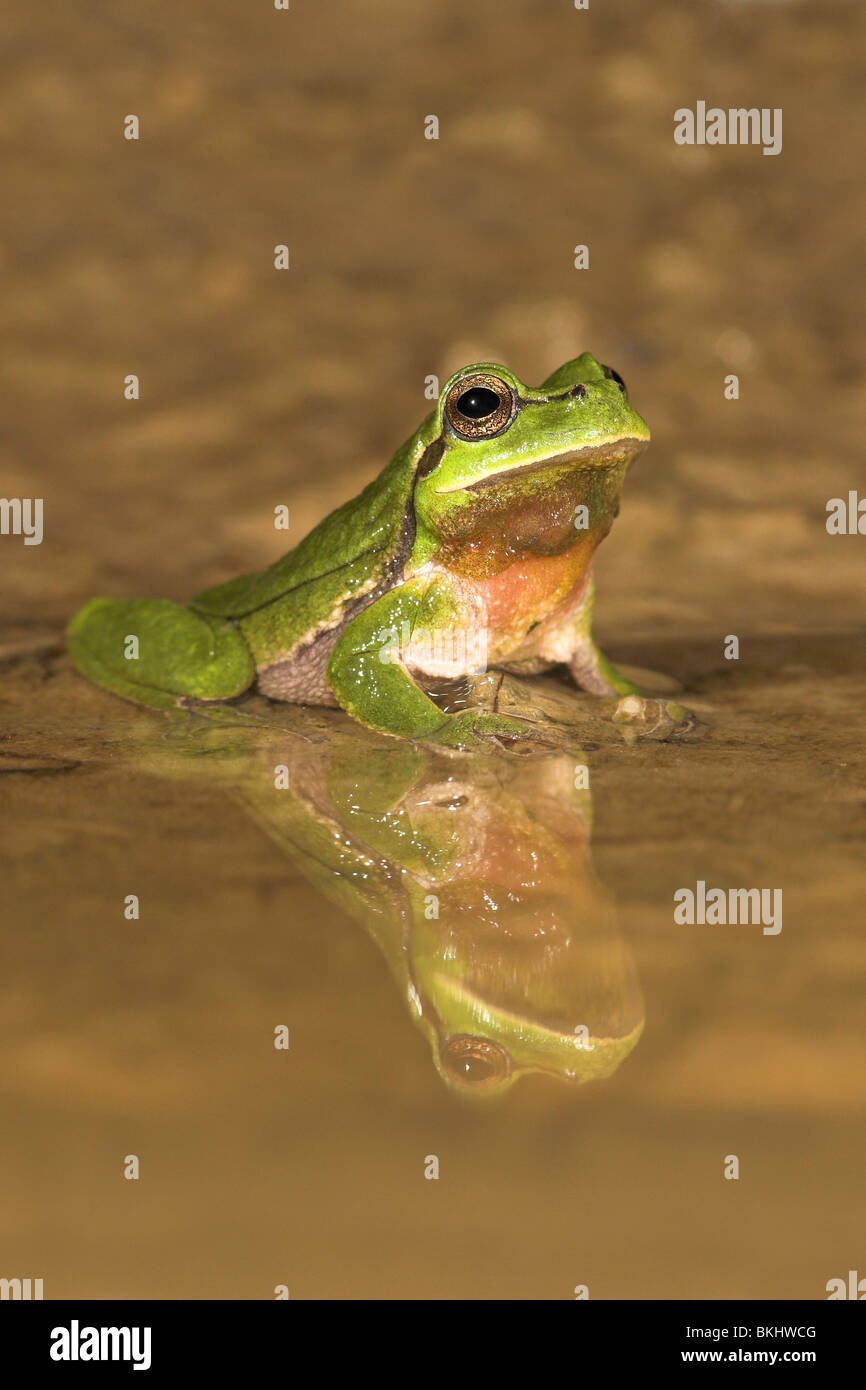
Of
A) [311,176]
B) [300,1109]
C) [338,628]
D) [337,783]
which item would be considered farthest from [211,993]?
→ [311,176]

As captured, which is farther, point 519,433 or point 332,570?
point 332,570

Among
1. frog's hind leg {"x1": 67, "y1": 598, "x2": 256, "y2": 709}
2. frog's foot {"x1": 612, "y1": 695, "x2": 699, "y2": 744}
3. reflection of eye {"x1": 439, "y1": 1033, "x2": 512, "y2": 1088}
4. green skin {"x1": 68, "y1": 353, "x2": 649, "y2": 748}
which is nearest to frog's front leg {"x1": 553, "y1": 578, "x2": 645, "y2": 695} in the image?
green skin {"x1": 68, "y1": 353, "x2": 649, "y2": 748}

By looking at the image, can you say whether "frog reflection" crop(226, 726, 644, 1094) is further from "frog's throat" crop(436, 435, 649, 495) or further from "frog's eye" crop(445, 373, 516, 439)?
"frog's eye" crop(445, 373, 516, 439)

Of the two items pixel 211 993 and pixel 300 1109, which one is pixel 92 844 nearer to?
pixel 211 993

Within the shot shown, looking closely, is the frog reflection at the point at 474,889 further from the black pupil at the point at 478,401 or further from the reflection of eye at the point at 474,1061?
the black pupil at the point at 478,401

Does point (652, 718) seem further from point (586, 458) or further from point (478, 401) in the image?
point (478, 401)

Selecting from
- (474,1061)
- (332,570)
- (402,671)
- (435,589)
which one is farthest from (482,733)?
(474,1061)

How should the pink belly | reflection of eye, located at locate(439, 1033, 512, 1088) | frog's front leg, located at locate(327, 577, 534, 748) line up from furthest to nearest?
the pink belly < frog's front leg, located at locate(327, 577, 534, 748) < reflection of eye, located at locate(439, 1033, 512, 1088)
